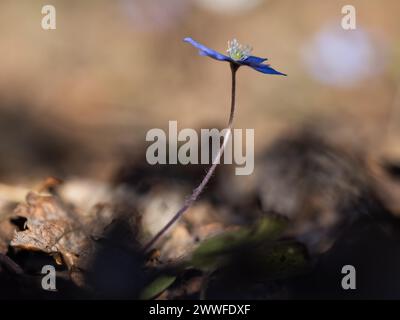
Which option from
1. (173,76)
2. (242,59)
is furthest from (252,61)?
(173,76)

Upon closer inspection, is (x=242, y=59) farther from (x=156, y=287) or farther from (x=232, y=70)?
(x=156, y=287)

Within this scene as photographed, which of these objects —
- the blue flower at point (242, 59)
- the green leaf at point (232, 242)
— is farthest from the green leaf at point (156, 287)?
the blue flower at point (242, 59)

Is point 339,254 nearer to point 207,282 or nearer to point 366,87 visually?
point 207,282

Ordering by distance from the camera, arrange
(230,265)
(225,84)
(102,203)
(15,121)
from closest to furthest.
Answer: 1. (230,265)
2. (102,203)
3. (15,121)
4. (225,84)

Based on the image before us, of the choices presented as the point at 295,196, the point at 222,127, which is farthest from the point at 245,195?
the point at 222,127

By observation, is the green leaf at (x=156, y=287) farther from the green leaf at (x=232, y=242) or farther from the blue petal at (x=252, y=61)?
the blue petal at (x=252, y=61)
